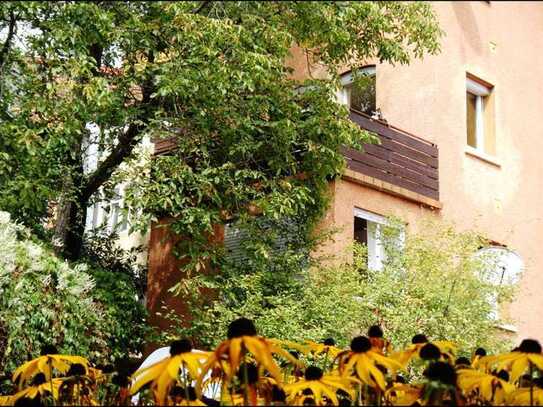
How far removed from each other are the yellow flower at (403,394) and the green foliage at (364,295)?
4.03 metres

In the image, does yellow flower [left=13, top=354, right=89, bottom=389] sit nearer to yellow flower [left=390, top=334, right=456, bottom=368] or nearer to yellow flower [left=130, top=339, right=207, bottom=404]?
yellow flower [left=130, top=339, right=207, bottom=404]

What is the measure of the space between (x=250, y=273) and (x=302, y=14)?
2248 mm

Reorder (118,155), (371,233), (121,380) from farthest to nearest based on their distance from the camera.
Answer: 1. (371,233)
2. (118,155)
3. (121,380)

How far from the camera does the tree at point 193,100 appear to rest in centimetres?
705

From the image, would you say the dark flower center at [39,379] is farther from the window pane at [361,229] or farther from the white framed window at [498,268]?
the window pane at [361,229]

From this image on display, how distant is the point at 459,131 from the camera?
1008 cm

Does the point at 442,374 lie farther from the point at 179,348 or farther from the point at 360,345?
the point at 179,348

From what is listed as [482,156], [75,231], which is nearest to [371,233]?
[482,156]

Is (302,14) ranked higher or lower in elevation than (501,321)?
higher

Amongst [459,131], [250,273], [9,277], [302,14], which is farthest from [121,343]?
[459,131]

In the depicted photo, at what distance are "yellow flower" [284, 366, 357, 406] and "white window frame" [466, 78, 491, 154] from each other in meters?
8.11

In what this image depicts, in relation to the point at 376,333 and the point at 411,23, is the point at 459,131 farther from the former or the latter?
the point at 376,333

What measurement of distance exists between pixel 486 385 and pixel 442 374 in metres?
0.33

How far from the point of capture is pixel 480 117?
35.1ft
